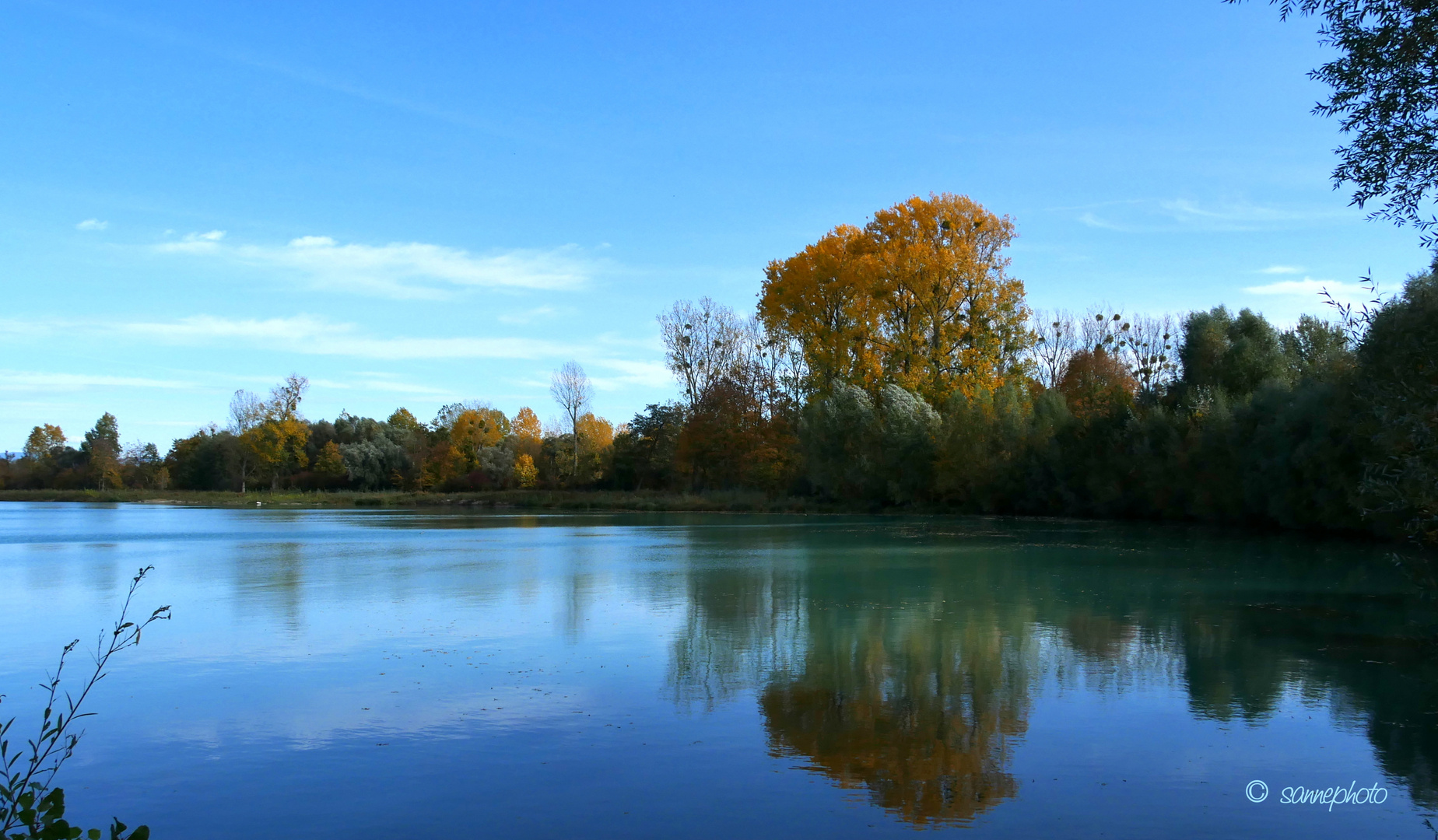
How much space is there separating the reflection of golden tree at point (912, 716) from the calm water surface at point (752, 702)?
3 cm

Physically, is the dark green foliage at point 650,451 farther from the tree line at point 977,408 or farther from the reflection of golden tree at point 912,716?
the reflection of golden tree at point 912,716

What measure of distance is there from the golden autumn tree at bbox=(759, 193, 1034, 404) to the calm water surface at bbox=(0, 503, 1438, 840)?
67.5 feet

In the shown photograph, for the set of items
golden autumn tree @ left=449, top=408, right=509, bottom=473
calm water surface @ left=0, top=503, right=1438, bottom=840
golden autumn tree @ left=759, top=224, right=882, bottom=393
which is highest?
golden autumn tree @ left=759, top=224, right=882, bottom=393

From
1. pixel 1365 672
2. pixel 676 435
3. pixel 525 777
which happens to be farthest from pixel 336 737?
pixel 676 435

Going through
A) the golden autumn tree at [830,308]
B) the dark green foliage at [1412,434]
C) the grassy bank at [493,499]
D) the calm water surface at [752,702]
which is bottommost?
the calm water surface at [752,702]

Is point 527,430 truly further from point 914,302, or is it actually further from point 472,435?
point 914,302

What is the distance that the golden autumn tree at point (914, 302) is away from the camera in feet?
119

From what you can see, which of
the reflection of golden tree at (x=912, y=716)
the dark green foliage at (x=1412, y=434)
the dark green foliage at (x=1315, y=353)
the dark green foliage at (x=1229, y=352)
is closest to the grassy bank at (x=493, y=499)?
the dark green foliage at (x=1229, y=352)

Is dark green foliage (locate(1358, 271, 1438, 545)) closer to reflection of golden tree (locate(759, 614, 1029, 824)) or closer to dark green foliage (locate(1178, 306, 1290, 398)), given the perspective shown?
reflection of golden tree (locate(759, 614, 1029, 824))

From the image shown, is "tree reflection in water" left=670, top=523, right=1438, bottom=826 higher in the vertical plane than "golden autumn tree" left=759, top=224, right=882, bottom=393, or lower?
lower

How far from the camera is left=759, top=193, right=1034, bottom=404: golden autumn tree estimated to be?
1433 inches

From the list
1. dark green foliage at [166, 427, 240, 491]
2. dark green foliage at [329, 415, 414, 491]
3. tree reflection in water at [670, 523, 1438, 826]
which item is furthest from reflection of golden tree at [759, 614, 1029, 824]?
dark green foliage at [166, 427, 240, 491]

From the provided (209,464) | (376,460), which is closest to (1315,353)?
(376,460)

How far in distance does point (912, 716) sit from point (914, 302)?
30.8 meters
